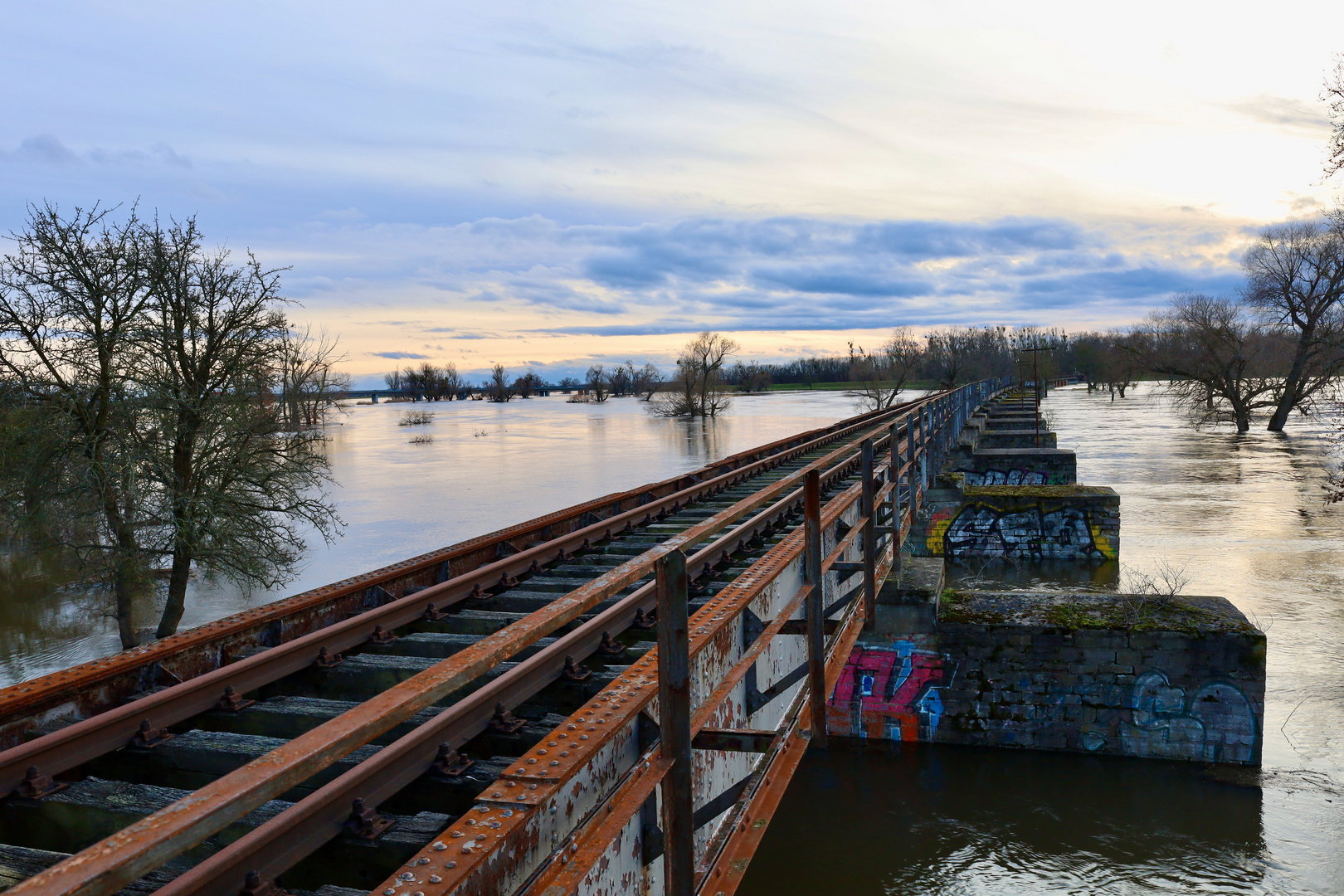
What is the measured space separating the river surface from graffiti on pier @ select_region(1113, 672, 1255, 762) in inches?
9.8

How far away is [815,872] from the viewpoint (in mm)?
9453

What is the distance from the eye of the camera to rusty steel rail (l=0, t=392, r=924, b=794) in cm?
354

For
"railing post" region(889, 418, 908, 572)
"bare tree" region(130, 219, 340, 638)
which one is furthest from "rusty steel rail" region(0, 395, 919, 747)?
"bare tree" region(130, 219, 340, 638)

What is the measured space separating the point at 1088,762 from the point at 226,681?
35.8 feet

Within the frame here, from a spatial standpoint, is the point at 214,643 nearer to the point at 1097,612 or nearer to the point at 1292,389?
the point at 1097,612

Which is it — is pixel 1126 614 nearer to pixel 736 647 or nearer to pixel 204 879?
pixel 736 647

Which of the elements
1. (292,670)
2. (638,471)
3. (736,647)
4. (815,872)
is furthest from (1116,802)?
(638,471)

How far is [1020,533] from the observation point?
72.2 feet

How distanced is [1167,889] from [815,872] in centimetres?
349

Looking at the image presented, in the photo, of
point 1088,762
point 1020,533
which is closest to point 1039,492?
point 1020,533

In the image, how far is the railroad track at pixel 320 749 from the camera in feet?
4.44

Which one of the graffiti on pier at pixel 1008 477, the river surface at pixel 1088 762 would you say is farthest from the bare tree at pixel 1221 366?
the graffiti on pier at pixel 1008 477

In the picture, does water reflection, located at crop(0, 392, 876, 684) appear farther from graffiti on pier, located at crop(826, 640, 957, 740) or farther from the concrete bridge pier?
the concrete bridge pier

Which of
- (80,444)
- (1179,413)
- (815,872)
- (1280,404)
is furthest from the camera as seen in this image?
(1179,413)
